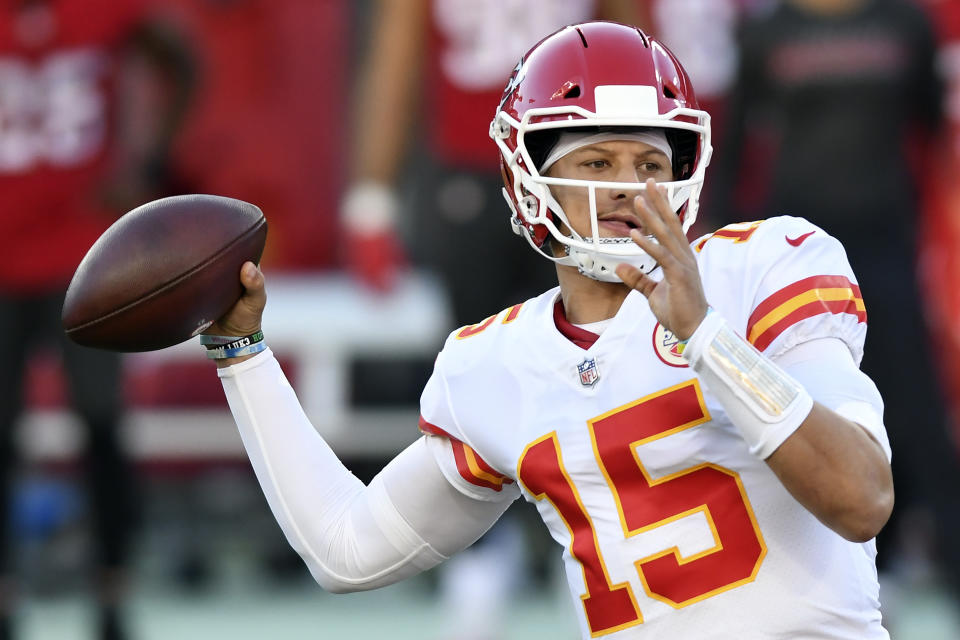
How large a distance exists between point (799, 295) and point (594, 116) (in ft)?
1.22

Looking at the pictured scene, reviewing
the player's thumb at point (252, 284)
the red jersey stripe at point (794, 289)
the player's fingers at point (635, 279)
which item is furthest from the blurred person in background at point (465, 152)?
the player's fingers at point (635, 279)

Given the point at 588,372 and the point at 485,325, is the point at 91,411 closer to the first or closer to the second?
the point at 485,325

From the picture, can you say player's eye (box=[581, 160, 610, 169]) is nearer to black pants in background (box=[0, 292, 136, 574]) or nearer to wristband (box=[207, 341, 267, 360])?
wristband (box=[207, 341, 267, 360])

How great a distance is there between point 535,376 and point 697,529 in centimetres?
33

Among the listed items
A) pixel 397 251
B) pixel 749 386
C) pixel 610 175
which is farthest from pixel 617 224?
pixel 397 251

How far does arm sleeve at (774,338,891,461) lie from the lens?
2.05 meters

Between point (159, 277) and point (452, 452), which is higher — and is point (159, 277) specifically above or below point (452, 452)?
above

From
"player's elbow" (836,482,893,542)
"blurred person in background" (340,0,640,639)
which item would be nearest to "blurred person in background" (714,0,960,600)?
"blurred person in background" (340,0,640,639)

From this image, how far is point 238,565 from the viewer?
6.22 metres

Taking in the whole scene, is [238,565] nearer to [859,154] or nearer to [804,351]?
[859,154]

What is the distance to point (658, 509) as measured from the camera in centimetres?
224

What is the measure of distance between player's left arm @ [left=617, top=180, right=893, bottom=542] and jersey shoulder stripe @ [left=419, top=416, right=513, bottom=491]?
0.52m

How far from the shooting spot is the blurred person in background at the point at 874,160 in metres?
4.50

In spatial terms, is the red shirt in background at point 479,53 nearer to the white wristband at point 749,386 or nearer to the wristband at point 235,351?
the wristband at point 235,351
